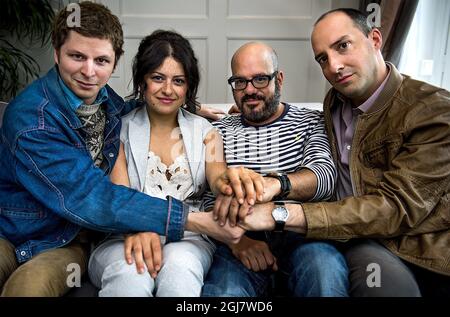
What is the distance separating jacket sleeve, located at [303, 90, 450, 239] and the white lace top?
12.5 inches

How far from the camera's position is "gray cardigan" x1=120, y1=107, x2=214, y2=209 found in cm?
111

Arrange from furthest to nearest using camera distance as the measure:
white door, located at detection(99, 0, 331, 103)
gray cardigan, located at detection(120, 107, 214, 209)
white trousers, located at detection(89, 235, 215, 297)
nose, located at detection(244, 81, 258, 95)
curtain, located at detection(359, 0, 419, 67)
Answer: white door, located at detection(99, 0, 331, 103) < curtain, located at detection(359, 0, 419, 67) < nose, located at detection(244, 81, 258, 95) < gray cardigan, located at detection(120, 107, 214, 209) < white trousers, located at detection(89, 235, 215, 297)

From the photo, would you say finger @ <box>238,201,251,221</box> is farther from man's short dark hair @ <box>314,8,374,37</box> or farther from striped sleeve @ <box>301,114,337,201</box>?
man's short dark hair @ <box>314,8,374,37</box>

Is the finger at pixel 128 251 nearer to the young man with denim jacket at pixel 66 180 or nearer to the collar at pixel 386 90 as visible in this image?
the young man with denim jacket at pixel 66 180

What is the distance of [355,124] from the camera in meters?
1.15

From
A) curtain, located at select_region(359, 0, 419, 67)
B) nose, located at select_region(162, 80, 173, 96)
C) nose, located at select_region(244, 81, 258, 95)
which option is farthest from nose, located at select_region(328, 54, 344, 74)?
curtain, located at select_region(359, 0, 419, 67)

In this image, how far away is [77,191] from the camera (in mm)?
940

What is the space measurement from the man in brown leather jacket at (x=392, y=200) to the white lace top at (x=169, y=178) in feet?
0.71

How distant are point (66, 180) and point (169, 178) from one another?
27 centimetres

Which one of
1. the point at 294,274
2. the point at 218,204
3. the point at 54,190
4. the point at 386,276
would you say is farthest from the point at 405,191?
the point at 54,190

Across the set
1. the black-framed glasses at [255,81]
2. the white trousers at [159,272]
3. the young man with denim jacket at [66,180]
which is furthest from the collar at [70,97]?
the black-framed glasses at [255,81]

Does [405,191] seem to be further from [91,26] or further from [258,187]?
[91,26]

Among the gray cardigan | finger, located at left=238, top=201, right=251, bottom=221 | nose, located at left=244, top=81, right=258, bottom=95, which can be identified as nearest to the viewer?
finger, located at left=238, top=201, right=251, bottom=221

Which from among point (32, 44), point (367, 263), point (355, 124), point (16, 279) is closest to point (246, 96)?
point (355, 124)
